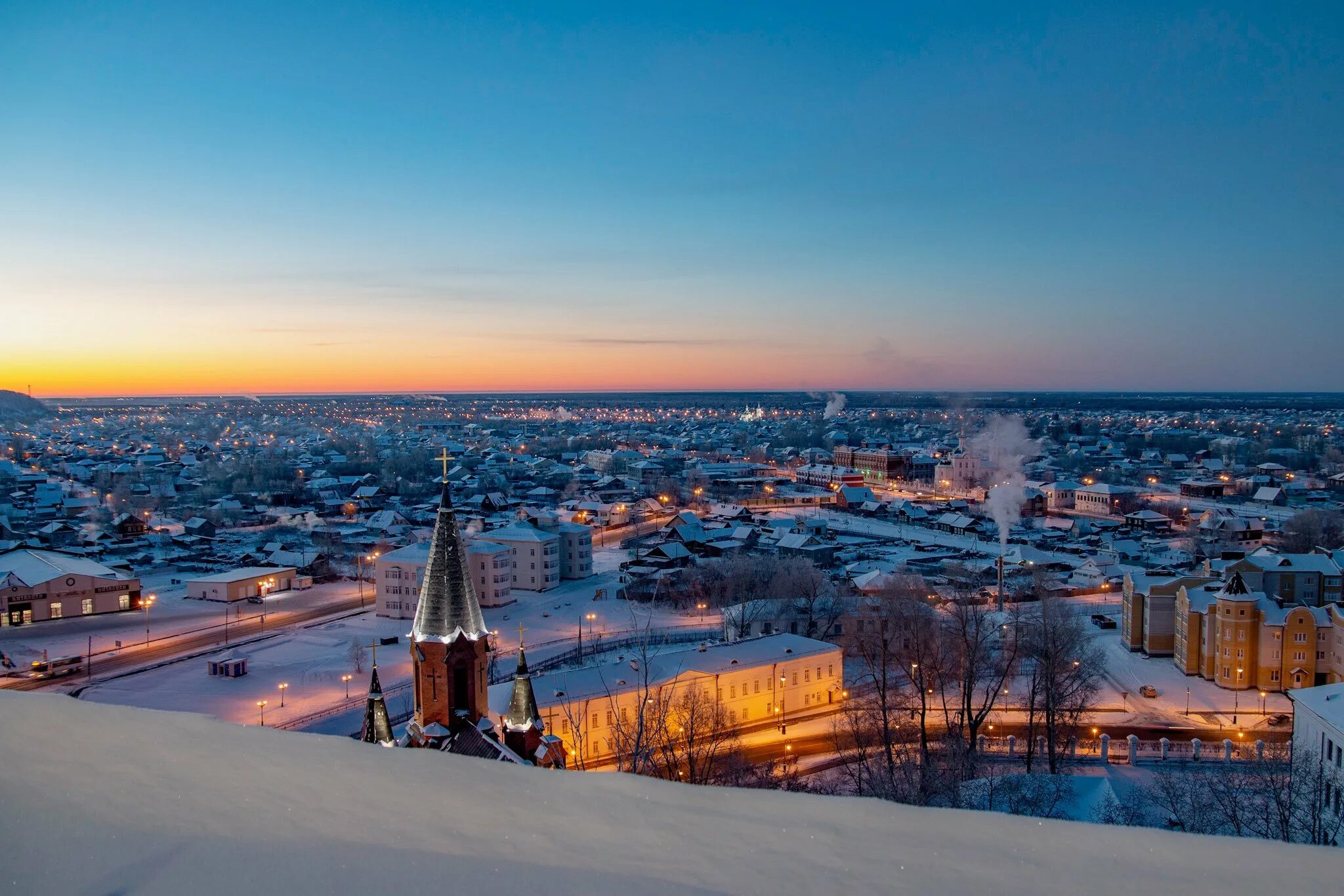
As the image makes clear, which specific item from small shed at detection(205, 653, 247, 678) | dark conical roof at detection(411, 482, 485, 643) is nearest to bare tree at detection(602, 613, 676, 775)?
dark conical roof at detection(411, 482, 485, 643)

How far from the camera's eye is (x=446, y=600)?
8.09 metres

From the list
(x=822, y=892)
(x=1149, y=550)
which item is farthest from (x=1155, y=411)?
(x=822, y=892)

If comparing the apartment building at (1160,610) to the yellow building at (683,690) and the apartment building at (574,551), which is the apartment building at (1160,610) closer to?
the yellow building at (683,690)

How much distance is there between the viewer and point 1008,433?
2004 inches

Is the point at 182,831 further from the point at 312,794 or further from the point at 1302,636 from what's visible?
the point at 1302,636

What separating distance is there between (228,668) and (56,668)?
2695 mm

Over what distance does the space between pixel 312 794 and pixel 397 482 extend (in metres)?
41.1

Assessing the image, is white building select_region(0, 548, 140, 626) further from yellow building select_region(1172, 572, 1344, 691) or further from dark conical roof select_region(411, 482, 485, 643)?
yellow building select_region(1172, 572, 1344, 691)

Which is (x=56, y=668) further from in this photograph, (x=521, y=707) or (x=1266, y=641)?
(x=1266, y=641)

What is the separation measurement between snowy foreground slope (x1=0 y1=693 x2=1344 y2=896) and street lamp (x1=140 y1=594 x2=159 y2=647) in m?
17.3

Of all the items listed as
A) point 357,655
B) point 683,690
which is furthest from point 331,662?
point 683,690

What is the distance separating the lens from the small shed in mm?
14109

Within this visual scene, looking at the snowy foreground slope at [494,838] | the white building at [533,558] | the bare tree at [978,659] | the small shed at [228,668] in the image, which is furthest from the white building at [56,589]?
the snowy foreground slope at [494,838]

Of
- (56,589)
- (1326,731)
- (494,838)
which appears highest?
(494,838)
